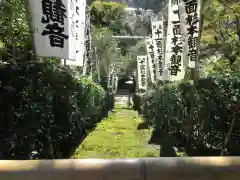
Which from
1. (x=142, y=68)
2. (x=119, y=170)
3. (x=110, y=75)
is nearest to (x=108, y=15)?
(x=110, y=75)

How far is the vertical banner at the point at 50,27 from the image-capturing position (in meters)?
6.66

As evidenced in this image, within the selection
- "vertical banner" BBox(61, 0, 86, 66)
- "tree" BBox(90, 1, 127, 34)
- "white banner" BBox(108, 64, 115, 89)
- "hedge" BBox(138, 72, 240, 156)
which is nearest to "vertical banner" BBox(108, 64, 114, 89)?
"white banner" BBox(108, 64, 115, 89)

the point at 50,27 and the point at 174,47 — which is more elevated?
the point at 50,27

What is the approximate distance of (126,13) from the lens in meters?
47.7

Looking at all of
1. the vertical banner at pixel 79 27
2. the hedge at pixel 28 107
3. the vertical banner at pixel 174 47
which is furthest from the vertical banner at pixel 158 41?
the hedge at pixel 28 107

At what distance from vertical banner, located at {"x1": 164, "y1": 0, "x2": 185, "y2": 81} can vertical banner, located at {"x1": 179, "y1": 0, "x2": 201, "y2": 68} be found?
139cm

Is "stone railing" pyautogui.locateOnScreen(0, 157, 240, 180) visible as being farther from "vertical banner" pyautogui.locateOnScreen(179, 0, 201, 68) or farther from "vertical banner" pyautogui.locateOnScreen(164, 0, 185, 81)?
"vertical banner" pyautogui.locateOnScreen(164, 0, 185, 81)

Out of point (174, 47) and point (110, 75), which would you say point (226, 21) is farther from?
point (110, 75)

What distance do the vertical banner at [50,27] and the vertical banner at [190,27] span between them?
9.08 feet

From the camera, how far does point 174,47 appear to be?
10.3 metres

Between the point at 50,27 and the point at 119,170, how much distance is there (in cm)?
457

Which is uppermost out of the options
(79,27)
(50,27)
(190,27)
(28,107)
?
(79,27)

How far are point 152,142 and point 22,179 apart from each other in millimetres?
8457

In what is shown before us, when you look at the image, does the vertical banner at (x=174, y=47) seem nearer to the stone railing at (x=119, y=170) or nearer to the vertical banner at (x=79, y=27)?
the vertical banner at (x=79, y=27)
